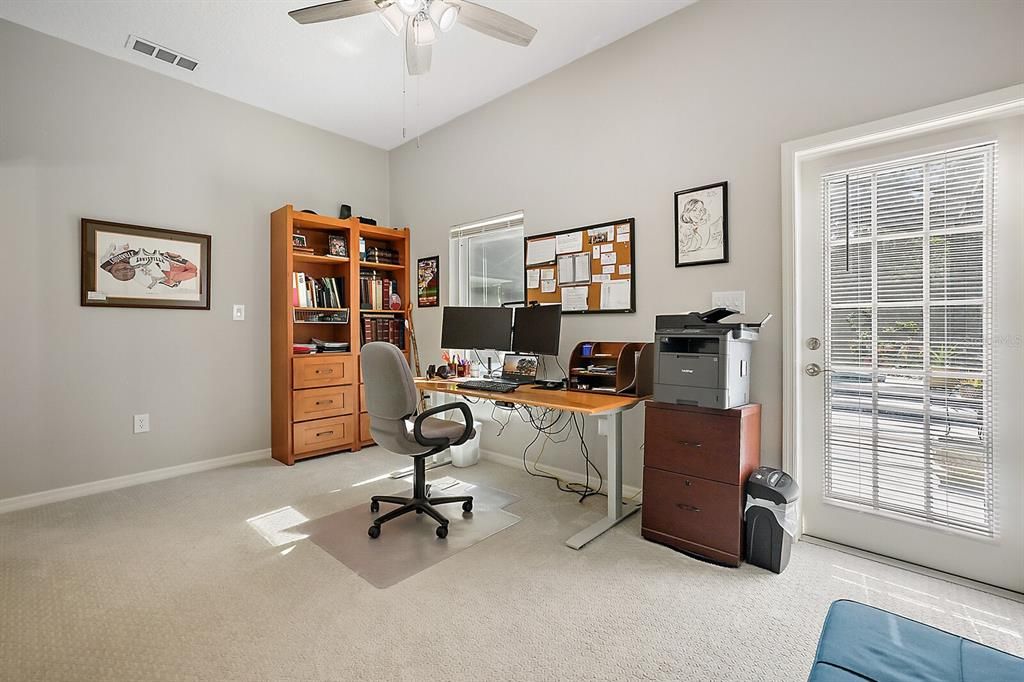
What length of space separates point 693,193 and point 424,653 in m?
2.59

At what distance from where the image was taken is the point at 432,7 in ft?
7.19

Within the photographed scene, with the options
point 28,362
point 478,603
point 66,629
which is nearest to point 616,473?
point 478,603

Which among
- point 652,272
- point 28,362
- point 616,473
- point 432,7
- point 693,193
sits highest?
point 432,7

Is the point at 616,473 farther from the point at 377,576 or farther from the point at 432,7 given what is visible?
the point at 432,7

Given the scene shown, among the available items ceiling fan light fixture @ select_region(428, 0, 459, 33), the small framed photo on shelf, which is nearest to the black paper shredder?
ceiling fan light fixture @ select_region(428, 0, 459, 33)

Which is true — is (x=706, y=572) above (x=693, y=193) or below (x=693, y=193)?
below

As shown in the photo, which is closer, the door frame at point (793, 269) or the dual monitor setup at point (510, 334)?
the door frame at point (793, 269)

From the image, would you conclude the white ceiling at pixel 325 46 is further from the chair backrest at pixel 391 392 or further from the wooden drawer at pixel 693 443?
the wooden drawer at pixel 693 443

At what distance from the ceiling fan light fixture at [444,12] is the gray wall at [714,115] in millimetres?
1272

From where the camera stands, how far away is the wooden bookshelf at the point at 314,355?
3.83 meters

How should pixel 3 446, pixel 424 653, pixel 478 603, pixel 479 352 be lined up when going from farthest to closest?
pixel 479 352
pixel 3 446
pixel 478 603
pixel 424 653

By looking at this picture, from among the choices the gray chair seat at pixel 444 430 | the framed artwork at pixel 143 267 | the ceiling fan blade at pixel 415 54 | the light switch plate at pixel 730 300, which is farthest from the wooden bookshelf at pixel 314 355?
the light switch plate at pixel 730 300

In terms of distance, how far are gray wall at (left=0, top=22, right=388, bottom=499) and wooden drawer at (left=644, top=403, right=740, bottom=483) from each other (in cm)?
326

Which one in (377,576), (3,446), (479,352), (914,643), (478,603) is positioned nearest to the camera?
(914,643)
